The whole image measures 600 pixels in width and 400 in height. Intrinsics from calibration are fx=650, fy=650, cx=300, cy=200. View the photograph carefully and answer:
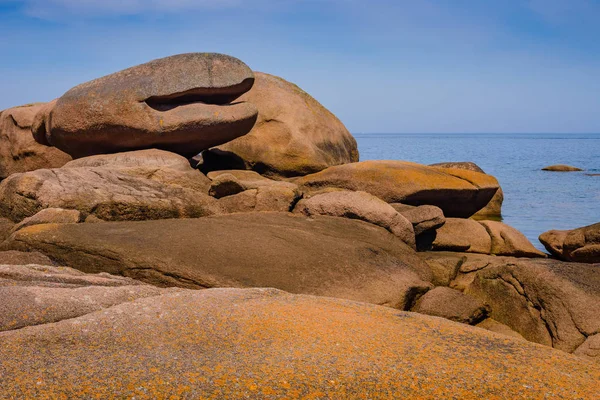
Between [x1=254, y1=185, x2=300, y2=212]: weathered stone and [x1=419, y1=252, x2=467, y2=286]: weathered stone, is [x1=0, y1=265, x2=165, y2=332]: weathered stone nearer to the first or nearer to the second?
[x1=254, y1=185, x2=300, y2=212]: weathered stone

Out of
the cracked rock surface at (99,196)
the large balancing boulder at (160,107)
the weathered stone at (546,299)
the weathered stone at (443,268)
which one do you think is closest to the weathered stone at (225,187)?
the cracked rock surface at (99,196)

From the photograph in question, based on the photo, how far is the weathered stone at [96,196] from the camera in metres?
9.80

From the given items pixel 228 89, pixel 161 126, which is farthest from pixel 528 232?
pixel 161 126

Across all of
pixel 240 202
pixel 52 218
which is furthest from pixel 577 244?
pixel 52 218

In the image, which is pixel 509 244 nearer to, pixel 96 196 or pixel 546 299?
pixel 546 299

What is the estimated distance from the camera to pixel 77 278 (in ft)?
19.2

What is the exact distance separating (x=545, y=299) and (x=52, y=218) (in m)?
6.69

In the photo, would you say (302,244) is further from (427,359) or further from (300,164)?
(300,164)

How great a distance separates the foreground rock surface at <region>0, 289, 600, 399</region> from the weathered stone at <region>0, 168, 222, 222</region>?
→ 5.41 metres

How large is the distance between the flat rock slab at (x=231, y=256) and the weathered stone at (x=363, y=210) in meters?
1.69

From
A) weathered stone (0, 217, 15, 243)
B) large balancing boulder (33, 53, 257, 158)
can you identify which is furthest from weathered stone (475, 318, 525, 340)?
large balancing boulder (33, 53, 257, 158)

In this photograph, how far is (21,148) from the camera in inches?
682

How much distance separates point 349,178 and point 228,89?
11.2ft

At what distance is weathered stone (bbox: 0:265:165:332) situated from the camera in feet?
15.1
